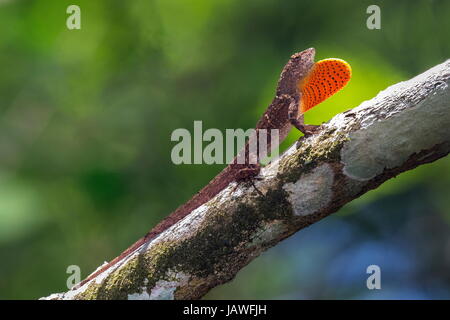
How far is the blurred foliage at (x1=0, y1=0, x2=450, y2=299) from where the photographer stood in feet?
11.5

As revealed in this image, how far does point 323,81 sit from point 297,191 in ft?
3.59

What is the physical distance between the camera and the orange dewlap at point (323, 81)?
275 centimetres

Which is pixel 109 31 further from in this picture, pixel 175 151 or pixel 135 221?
pixel 135 221

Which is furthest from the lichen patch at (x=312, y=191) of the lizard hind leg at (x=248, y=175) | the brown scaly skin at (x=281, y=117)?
the brown scaly skin at (x=281, y=117)

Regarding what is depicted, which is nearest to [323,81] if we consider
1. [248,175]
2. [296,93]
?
[296,93]

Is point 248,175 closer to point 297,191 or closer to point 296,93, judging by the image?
point 297,191

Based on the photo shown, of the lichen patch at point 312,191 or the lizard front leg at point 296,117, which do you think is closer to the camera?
the lichen patch at point 312,191

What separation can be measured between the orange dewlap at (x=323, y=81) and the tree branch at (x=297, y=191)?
770 millimetres

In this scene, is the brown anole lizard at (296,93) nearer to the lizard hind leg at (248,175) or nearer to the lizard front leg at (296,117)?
the lizard front leg at (296,117)

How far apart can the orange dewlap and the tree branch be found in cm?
77

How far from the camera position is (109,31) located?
12.8 feet

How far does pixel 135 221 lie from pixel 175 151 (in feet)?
1.69

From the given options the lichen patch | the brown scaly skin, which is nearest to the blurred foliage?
the brown scaly skin

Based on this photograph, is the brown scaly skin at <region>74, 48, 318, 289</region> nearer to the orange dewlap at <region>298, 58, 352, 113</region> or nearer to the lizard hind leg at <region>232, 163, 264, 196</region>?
the orange dewlap at <region>298, 58, 352, 113</region>
